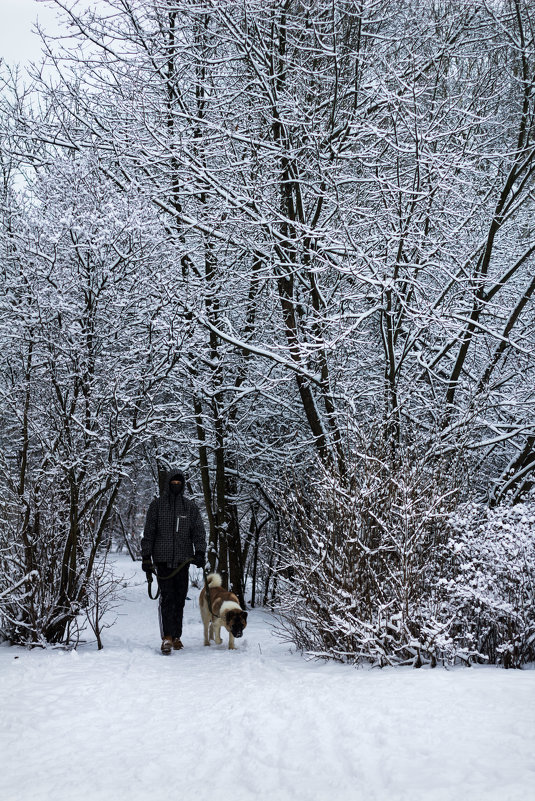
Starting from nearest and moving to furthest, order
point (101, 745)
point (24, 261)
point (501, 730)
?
point (501, 730) → point (101, 745) → point (24, 261)

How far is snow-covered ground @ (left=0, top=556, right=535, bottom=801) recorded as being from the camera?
3082 millimetres

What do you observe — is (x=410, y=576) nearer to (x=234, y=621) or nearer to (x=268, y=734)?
(x=268, y=734)

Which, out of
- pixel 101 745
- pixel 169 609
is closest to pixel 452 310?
pixel 169 609

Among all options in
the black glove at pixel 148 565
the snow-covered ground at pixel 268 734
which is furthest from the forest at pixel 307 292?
the snow-covered ground at pixel 268 734

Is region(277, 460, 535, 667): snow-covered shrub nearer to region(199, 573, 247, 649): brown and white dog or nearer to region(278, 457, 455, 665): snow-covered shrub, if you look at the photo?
region(278, 457, 455, 665): snow-covered shrub

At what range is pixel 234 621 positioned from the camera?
745cm

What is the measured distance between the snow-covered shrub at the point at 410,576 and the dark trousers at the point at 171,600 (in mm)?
1424

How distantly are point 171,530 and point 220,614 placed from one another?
41.8 inches

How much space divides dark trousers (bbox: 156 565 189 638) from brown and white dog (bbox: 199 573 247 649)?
469 millimetres

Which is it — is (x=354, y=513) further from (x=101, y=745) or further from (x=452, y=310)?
(x=452, y=310)

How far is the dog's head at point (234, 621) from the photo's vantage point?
293 inches

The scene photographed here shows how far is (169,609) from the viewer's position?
735cm

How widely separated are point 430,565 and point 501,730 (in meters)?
2.38

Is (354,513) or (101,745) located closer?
(101,745)
